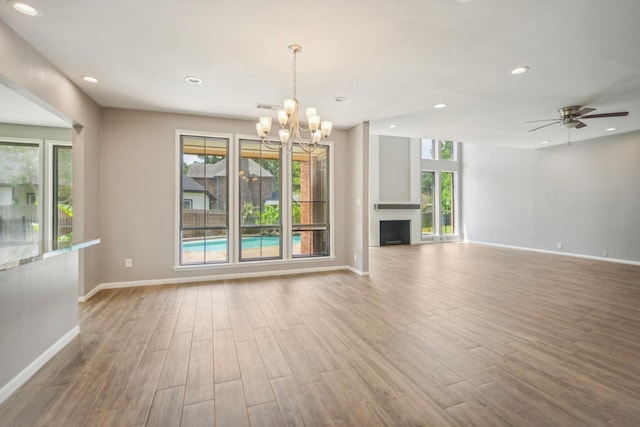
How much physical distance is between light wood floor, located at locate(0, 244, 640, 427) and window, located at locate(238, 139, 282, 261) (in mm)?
1031

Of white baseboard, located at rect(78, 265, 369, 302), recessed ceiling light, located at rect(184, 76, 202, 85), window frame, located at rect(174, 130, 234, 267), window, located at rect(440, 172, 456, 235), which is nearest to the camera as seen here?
recessed ceiling light, located at rect(184, 76, 202, 85)

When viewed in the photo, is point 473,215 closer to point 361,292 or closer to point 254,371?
point 361,292

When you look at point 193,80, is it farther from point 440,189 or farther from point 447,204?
point 447,204

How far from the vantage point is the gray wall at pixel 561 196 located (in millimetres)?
6359

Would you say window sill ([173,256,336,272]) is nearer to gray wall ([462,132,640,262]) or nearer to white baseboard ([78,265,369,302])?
white baseboard ([78,265,369,302])

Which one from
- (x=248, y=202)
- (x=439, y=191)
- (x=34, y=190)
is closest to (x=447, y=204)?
(x=439, y=191)

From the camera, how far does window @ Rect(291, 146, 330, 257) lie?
5.50 m

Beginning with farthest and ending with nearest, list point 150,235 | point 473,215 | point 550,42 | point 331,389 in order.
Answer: point 473,215 → point 150,235 → point 550,42 → point 331,389

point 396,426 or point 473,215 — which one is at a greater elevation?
point 473,215

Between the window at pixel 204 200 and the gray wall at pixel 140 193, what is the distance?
0.19m

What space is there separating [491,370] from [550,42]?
9.41 feet

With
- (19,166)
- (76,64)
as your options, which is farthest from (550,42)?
(19,166)

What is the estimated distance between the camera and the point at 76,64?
3107 mm

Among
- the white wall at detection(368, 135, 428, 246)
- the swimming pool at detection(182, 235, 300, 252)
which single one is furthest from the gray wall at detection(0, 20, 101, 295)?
the white wall at detection(368, 135, 428, 246)
